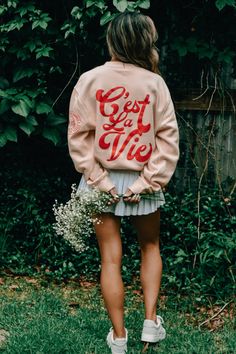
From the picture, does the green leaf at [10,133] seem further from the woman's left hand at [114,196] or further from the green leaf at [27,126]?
the woman's left hand at [114,196]

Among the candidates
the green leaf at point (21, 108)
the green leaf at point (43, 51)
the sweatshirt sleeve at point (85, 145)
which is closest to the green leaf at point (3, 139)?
the green leaf at point (21, 108)

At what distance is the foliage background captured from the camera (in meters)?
5.38

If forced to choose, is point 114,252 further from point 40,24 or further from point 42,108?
point 40,24

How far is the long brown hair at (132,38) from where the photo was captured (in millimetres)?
3754

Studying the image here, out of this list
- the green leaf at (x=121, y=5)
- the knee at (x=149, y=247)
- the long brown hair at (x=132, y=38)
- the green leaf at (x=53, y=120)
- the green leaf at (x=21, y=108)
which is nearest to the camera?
the long brown hair at (x=132, y=38)

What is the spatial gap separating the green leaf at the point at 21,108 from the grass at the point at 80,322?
139cm

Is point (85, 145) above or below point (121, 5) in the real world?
below

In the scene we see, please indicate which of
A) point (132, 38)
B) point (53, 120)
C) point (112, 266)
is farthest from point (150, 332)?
point (53, 120)

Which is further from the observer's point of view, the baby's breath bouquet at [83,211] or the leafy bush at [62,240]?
the leafy bush at [62,240]

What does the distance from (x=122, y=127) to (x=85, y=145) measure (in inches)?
9.5

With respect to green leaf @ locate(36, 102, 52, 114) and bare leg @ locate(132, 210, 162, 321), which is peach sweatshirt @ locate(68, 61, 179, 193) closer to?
bare leg @ locate(132, 210, 162, 321)

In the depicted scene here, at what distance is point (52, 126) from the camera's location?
5.80 metres

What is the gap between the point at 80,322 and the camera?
15.1ft

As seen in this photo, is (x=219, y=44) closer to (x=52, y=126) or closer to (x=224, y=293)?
(x=52, y=126)
